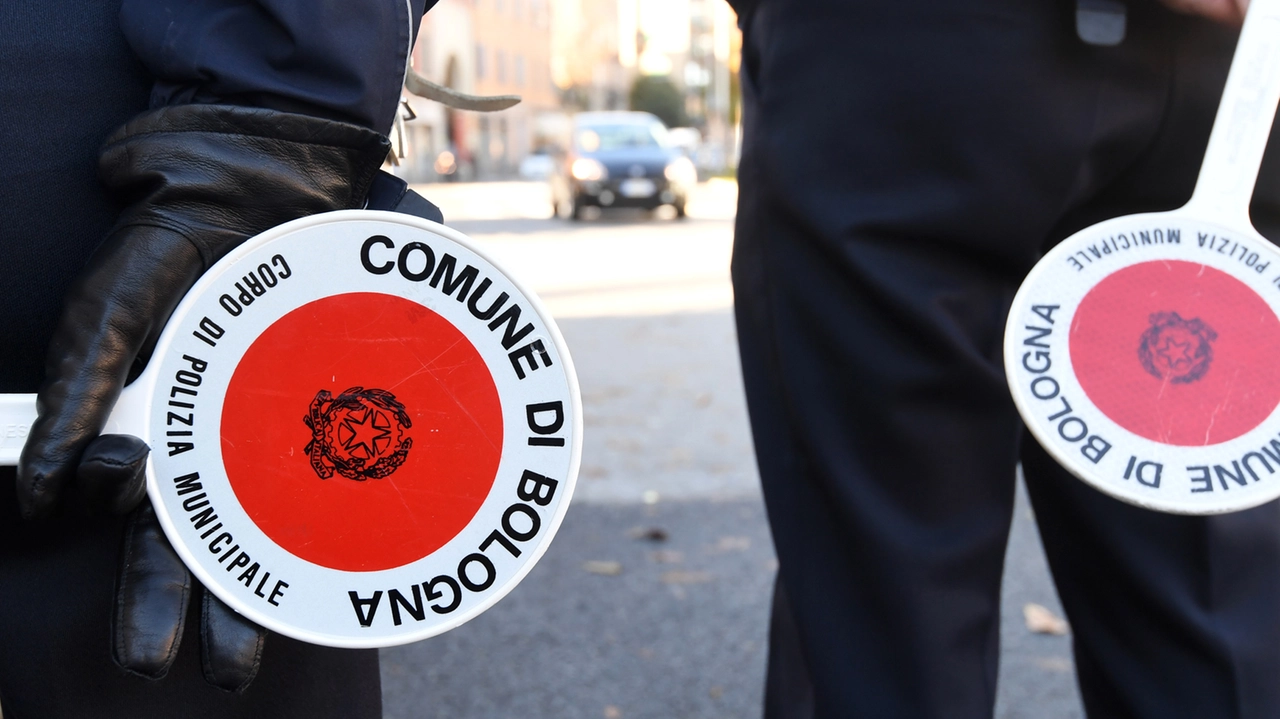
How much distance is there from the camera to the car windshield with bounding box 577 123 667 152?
14.3m

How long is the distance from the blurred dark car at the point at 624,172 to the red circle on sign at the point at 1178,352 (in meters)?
13.0

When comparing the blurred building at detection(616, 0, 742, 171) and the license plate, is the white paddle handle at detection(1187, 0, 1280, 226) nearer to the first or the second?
the license plate

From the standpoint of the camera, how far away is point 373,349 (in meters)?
0.90

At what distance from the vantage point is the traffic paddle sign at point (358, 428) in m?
0.88

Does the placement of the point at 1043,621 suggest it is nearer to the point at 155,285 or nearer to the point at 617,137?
the point at 155,285

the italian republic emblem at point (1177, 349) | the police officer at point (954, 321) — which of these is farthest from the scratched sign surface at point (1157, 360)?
the police officer at point (954, 321)

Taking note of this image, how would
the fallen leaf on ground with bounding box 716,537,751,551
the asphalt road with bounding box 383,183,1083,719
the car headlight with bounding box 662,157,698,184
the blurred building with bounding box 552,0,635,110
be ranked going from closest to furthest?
the asphalt road with bounding box 383,183,1083,719 → the fallen leaf on ground with bounding box 716,537,751,551 → the car headlight with bounding box 662,157,698,184 → the blurred building with bounding box 552,0,635,110

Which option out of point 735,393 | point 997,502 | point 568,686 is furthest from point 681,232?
point 997,502

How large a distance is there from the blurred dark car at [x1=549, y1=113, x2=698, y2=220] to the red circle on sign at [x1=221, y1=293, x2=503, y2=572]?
516 inches

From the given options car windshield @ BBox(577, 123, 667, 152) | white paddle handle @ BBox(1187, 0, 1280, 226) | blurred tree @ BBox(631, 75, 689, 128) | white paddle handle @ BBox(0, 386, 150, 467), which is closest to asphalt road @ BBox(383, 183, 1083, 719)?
white paddle handle @ BBox(0, 386, 150, 467)

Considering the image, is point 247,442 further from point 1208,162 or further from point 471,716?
point 471,716

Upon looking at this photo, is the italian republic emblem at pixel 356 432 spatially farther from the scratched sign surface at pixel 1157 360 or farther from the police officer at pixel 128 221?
the scratched sign surface at pixel 1157 360

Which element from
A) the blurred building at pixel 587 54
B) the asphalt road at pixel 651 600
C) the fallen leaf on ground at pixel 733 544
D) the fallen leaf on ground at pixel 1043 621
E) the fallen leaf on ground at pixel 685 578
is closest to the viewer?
the asphalt road at pixel 651 600

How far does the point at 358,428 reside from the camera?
0.90 m
